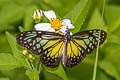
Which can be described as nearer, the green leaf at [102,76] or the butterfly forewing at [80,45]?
the butterfly forewing at [80,45]

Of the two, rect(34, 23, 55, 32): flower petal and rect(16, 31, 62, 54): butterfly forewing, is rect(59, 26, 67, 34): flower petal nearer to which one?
rect(34, 23, 55, 32): flower petal

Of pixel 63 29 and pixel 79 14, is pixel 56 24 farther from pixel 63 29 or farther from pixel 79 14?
pixel 79 14

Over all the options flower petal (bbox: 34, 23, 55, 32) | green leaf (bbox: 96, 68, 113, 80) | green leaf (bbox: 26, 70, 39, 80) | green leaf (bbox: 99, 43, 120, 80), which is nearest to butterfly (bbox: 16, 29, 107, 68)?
green leaf (bbox: 26, 70, 39, 80)

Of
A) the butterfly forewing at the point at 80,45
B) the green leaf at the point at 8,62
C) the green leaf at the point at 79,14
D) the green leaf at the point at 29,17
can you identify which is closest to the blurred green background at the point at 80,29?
the green leaf at the point at 29,17

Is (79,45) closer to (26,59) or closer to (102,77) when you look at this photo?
(26,59)

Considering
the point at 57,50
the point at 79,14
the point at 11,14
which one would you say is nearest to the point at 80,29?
the point at 11,14

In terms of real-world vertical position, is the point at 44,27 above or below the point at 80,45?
above

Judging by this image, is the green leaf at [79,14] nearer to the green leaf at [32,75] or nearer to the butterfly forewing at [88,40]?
the butterfly forewing at [88,40]
